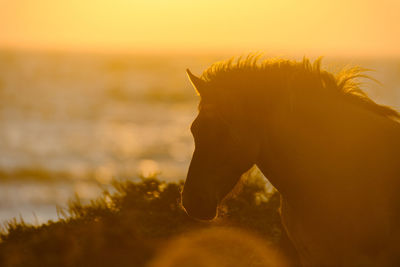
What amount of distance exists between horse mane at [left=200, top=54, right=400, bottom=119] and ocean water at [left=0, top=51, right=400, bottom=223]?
66 cm

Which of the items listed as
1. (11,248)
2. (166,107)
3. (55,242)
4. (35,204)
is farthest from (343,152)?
(166,107)

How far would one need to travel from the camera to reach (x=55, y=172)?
28.9 m

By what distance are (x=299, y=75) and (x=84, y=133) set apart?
1461 inches

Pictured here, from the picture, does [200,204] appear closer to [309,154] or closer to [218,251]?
[309,154]

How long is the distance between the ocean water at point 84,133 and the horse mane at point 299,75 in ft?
2.18

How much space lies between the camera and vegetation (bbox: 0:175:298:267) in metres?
7.15

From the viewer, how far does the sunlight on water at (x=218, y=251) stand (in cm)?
668

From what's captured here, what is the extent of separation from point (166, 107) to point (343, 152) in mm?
53978

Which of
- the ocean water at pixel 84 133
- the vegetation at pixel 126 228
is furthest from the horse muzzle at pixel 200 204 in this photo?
the vegetation at pixel 126 228

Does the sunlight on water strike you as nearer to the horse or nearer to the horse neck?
the horse

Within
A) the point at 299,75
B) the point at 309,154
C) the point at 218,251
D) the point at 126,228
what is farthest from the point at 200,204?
the point at 126,228

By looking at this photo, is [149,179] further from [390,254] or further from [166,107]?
[166,107]

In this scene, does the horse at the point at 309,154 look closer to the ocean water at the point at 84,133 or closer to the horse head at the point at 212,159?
the horse head at the point at 212,159

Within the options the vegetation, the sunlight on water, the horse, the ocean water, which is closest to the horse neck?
the horse
